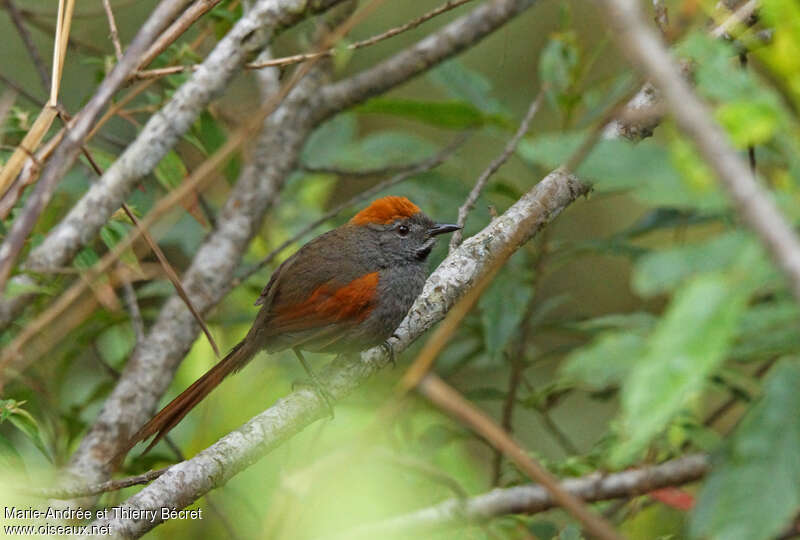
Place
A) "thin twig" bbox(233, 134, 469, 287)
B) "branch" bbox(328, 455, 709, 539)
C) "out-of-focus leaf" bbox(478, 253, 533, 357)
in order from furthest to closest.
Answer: "thin twig" bbox(233, 134, 469, 287)
"out-of-focus leaf" bbox(478, 253, 533, 357)
"branch" bbox(328, 455, 709, 539)

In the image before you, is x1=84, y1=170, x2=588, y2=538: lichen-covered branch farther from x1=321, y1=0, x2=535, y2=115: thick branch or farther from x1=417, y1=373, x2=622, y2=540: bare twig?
x1=321, y1=0, x2=535, y2=115: thick branch

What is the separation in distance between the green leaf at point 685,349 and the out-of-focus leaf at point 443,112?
11.9 ft

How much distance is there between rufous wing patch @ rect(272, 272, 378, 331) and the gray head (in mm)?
607

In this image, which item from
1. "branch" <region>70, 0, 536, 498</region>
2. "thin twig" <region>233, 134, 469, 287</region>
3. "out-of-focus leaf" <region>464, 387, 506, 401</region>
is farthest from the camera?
"out-of-focus leaf" <region>464, 387, 506, 401</region>

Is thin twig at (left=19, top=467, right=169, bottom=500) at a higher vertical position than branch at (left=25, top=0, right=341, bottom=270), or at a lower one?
lower

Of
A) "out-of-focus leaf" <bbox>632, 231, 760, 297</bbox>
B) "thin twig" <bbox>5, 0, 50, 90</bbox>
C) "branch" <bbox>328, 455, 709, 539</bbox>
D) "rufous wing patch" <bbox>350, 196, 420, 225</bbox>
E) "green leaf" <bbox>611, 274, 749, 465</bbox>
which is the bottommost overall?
"branch" <bbox>328, 455, 709, 539</bbox>

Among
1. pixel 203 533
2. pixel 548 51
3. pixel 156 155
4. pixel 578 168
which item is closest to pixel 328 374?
pixel 203 533

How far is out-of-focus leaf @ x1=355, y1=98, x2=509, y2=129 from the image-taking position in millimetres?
4594

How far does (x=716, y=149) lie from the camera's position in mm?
933

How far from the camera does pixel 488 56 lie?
8.05 meters

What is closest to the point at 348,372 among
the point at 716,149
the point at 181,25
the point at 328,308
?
the point at 328,308

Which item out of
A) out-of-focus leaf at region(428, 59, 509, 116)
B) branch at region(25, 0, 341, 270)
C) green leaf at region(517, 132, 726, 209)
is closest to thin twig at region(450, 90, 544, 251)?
branch at region(25, 0, 341, 270)

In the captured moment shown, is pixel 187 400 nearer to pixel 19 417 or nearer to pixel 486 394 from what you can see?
pixel 19 417

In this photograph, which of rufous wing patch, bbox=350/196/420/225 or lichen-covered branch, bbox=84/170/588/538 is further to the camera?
rufous wing patch, bbox=350/196/420/225
